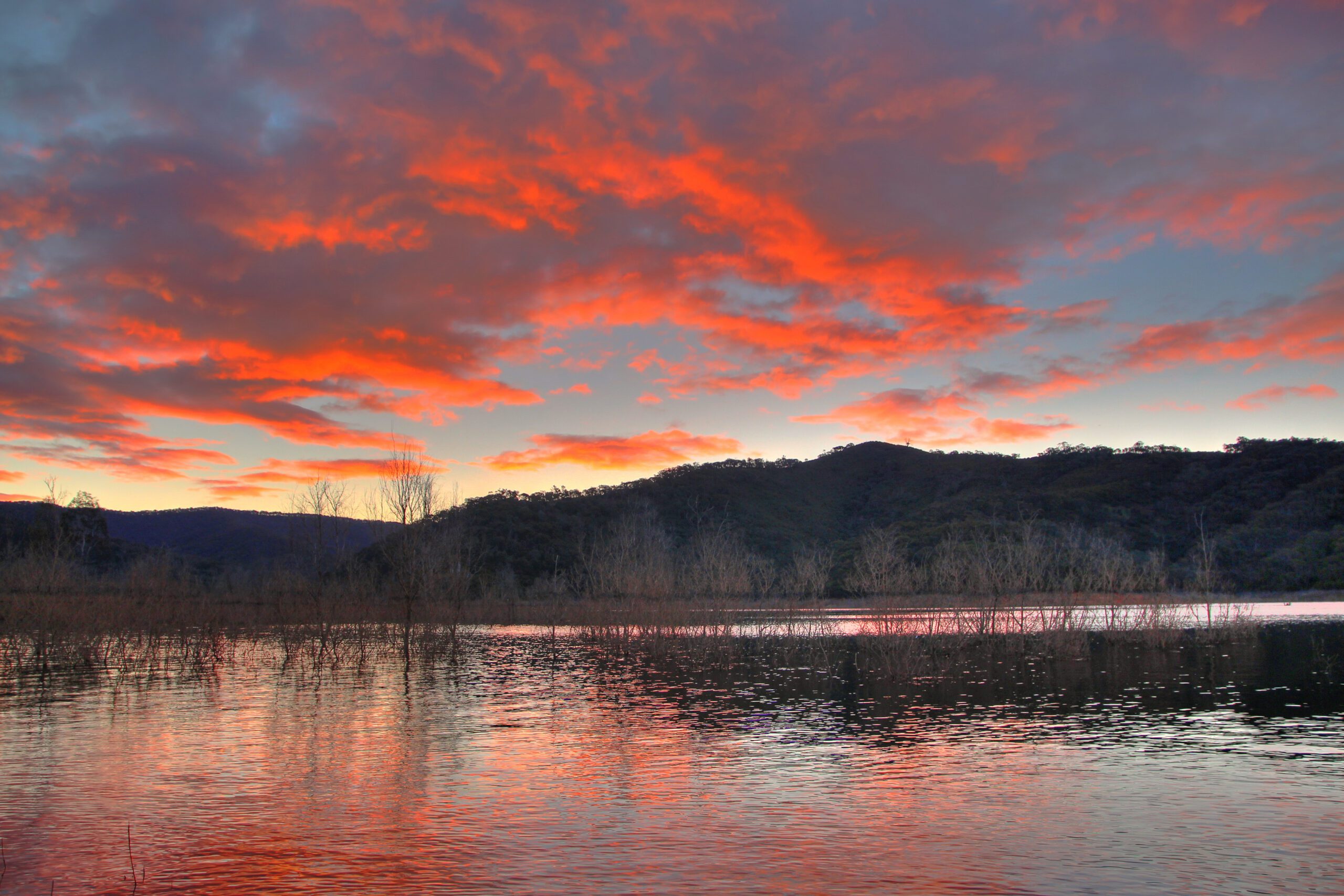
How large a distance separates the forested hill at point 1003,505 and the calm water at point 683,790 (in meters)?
45.9

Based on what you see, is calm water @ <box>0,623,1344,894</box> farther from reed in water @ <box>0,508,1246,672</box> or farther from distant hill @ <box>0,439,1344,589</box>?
distant hill @ <box>0,439,1344,589</box>

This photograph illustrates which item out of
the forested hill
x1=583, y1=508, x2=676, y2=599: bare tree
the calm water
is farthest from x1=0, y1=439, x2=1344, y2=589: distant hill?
the calm water

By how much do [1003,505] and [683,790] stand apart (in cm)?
7717

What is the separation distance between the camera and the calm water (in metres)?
8.15

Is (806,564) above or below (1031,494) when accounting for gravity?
below

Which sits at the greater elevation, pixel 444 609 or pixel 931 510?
pixel 931 510

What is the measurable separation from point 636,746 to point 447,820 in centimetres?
490

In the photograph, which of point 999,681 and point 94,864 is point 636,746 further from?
point 999,681

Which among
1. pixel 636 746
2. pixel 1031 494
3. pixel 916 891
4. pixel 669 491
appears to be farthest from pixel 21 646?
pixel 1031 494

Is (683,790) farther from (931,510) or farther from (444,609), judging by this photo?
(931,510)

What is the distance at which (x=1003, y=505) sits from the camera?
3226 inches

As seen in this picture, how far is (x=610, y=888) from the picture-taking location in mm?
7715

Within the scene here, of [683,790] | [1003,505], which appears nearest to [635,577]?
[683,790]

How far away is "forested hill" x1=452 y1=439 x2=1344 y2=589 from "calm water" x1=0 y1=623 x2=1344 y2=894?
4586 centimetres
